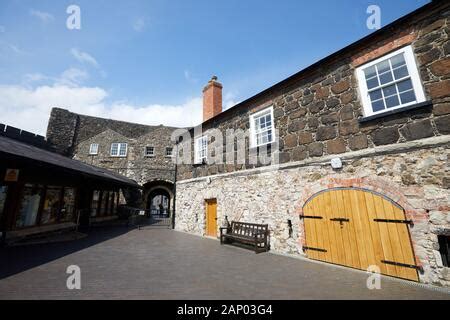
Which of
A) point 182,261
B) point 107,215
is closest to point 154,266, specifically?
point 182,261

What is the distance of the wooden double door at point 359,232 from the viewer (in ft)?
15.1

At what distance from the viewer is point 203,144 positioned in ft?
37.6

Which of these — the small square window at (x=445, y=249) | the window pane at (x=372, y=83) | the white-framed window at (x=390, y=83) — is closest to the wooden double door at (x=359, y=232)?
the small square window at (x=445, y=249)

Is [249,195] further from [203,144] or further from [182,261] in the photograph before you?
[203,144]

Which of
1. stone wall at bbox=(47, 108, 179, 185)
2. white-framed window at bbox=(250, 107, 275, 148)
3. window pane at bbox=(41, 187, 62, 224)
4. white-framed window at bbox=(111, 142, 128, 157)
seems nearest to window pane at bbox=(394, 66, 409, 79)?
white-framed window at bbox=(250, 107, 275, 148)

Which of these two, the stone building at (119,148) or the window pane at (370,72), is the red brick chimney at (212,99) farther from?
the stone building at (119,148)

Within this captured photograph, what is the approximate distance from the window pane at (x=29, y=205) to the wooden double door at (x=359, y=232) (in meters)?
10.9

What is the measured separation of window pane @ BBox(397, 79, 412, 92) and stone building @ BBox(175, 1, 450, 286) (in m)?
0.03

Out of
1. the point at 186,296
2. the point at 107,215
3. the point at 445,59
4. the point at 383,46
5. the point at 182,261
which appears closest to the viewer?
the point at 186,296

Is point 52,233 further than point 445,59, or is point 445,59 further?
point 52,233

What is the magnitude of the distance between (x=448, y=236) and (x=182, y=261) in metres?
6.20

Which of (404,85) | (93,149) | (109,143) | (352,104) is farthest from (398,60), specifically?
(93,149)

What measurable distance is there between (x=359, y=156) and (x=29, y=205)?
12.5 m

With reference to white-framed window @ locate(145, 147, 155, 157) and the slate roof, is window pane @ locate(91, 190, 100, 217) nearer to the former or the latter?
the slate roof
